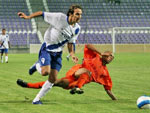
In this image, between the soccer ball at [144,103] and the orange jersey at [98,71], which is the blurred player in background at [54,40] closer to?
the orange jersey at [98,71]

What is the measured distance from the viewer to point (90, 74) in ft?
30.1

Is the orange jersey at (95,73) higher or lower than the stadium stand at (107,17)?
higher

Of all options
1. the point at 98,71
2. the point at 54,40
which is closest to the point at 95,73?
the point at 98,71

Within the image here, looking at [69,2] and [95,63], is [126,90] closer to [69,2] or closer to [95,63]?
[95,63]

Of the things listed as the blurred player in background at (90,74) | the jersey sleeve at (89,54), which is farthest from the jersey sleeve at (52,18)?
the jersey sleeve at (89,54)

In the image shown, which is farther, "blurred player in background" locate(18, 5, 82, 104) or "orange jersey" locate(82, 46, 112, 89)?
"orange jersey" locate(82, 46, 112, 89)

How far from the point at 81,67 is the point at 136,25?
38.4 m

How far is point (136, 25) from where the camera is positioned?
1858 inches

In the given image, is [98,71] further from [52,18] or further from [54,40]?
[52,18]

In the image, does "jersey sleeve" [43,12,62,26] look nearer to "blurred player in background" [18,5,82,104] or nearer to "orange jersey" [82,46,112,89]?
"blurred player in background" [18,5,82,104]

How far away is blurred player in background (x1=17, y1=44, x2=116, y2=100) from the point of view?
907 cm

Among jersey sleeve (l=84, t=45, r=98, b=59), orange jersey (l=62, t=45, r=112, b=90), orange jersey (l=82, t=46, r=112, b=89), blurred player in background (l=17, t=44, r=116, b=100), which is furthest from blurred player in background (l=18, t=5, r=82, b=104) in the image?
jersey sleeve (l=84, t=45, r=98, b=59)

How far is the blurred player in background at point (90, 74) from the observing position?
907 cm

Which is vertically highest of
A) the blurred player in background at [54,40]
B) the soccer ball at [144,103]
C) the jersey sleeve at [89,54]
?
the blurred player in background at [54,40]
